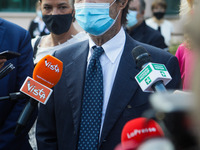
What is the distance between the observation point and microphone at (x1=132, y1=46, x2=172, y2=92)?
1.34 meters

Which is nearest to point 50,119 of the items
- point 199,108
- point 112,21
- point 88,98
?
point 88,98

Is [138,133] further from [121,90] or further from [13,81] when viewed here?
[13,81]

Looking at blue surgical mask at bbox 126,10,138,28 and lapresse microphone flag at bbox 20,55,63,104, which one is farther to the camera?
blue surgical mask at bbox 126,10,138,28

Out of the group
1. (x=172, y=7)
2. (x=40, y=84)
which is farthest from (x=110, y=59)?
(x=172, y=7)

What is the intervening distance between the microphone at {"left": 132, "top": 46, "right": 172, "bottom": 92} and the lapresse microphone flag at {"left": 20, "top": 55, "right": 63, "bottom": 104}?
566 mm

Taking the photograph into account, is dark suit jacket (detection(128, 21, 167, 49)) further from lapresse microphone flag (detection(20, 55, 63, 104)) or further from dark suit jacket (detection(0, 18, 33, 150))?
lapresse microphone flag (detection(20, 55, 63, 104))

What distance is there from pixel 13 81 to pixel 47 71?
2.07ft

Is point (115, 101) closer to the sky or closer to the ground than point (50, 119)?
closer to the sky

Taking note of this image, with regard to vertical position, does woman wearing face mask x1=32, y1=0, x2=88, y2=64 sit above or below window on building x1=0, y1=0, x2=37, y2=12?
above

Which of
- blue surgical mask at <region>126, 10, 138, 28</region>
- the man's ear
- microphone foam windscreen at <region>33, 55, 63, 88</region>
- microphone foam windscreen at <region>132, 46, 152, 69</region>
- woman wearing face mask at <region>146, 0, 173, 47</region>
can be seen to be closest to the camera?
microphone foam windscreen at <region>132, 46, 152, 69</region>

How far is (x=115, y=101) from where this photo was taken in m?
2.01

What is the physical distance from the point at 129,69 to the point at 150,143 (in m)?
1.44

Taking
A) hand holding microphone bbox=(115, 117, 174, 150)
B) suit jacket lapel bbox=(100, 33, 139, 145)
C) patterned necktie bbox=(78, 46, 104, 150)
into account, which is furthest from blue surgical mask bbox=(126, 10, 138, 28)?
hand holding microphone bbox=(115, 117, 174, 150)

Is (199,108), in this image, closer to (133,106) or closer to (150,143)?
(150,143)
